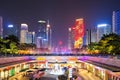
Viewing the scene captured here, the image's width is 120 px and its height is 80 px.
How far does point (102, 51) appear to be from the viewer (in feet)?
438

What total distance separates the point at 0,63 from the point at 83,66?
6901 cm

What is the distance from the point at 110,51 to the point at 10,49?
36.7 metres

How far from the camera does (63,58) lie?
129875 mm

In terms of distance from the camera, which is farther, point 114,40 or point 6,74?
point 114,40

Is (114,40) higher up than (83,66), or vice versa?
(114,40)

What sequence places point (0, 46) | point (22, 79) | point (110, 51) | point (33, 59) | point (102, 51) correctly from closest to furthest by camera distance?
point (22, 79), point (0, 46), point (110, 51), point (33, 59), point (102, 51)

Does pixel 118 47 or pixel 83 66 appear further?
pixel 83 66

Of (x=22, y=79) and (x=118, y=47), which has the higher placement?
(x=118, y=47)

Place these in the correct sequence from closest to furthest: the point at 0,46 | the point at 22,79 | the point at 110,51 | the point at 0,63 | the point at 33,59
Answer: the point at 0,63, the point at 22,79, the point at 0,46, the point at 110,51, the point at 33,59

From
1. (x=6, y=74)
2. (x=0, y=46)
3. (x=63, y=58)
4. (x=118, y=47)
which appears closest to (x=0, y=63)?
(x=6, y=74)

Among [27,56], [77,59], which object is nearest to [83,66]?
[77,59]

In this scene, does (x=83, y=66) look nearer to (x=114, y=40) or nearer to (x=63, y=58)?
(x=63, y=58)

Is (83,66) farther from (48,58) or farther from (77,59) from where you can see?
(48,58)

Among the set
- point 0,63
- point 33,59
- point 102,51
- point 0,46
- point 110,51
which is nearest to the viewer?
point 0,63
